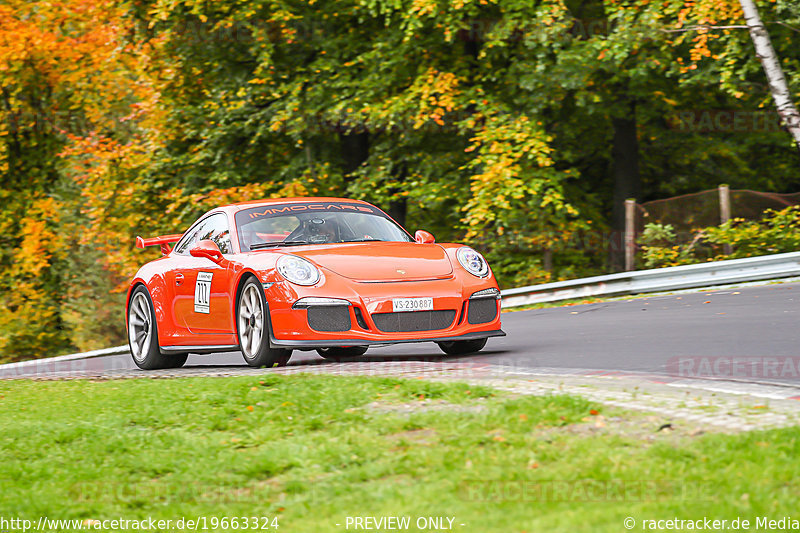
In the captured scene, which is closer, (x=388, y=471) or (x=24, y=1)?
(x=388, y=471)

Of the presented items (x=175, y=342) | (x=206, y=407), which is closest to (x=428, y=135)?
(x=175, y=342)

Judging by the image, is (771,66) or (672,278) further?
(771,66)

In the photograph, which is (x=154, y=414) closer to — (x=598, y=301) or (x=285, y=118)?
(x=598, y=301)

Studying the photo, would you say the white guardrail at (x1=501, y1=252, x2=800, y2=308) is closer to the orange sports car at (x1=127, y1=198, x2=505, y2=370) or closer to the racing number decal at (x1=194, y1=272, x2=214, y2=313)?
the orange sports car at (x1=127, y1=198, x2=505, y2=370)

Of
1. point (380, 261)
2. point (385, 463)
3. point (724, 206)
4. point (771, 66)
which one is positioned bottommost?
point (385, 463)

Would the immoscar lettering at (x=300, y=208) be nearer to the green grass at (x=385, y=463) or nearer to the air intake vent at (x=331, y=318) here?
the air intake vent at (x=331, y=318)

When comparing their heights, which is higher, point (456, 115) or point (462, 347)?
point (456, 115)

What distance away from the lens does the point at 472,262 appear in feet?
33.3

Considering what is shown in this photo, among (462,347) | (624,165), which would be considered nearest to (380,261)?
(462,347)

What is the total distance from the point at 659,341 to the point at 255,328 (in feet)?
12.5

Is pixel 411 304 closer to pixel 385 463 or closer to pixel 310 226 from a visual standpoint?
pixel 310 226

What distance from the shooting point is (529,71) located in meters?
21.0

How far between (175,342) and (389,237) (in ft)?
8.34

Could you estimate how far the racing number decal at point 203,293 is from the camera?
34.8 ft
